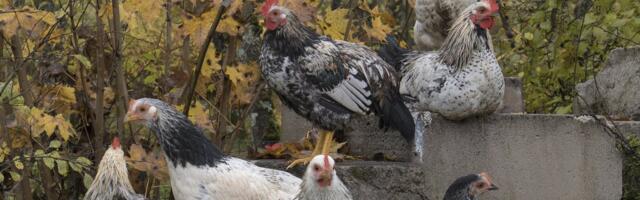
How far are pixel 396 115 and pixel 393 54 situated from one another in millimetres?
685

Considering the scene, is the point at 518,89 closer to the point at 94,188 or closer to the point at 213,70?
the point at 213,70

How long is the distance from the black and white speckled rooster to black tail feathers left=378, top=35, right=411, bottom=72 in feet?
4.42

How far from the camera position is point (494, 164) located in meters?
7.65

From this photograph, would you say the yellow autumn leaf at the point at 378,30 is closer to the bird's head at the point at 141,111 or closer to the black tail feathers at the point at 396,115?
the black tail feathers at the point at 396,115

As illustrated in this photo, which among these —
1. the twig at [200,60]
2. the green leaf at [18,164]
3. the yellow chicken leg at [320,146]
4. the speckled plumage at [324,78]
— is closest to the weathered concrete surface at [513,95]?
the speckled plumage at [324,78]

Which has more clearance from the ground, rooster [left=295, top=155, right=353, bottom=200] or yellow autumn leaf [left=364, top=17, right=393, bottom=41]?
yellow autumn leaf [left=364, top=17, right=393, bottom=41]

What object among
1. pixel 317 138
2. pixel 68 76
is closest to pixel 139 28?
pixel 68 76

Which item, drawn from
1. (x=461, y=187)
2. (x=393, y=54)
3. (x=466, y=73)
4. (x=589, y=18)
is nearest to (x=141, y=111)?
(x=461, y=187)

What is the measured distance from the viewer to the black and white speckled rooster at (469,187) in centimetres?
702

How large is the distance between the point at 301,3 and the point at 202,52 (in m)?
0.66

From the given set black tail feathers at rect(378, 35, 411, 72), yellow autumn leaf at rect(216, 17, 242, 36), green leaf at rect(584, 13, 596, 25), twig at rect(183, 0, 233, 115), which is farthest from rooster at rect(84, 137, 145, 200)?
green leaf at rect(584, 13, 596, 25)

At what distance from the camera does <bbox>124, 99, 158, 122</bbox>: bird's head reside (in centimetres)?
694

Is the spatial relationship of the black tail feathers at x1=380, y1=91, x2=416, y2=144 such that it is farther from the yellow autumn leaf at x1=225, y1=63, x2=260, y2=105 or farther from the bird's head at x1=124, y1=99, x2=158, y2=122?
the bird's head at x1=124, y1=99, x2=158, y2=122

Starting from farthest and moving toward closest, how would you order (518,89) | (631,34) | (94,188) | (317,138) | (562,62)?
1. (562,62)
2. (631,34)
3. (518,89)
4. (317,138)
5. (94,188)
